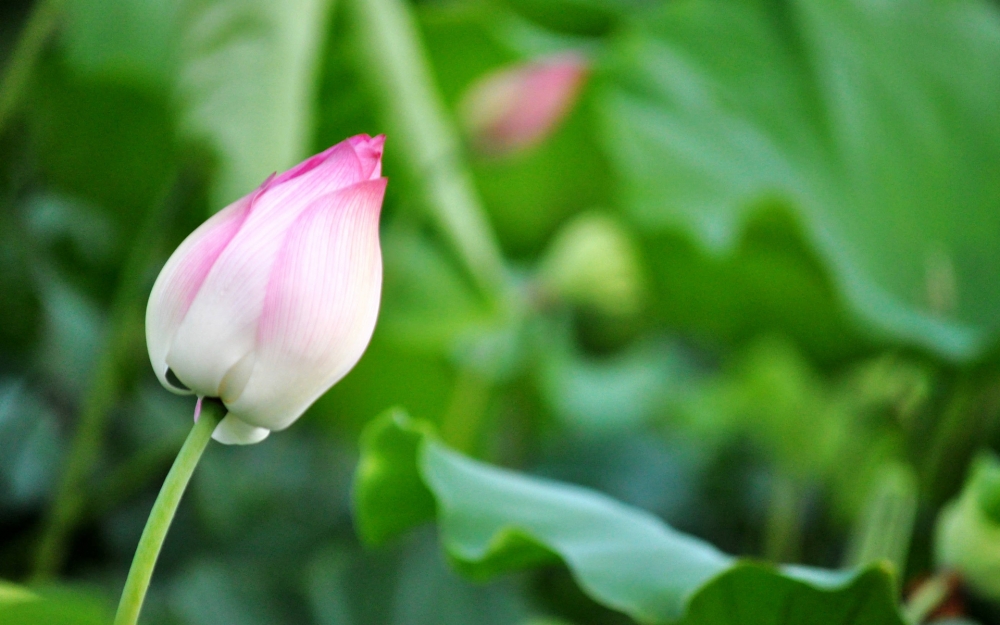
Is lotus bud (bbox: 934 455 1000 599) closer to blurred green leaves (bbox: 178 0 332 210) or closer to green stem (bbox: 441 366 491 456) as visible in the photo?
blurred green leaves (bbox: 178 0 332 210)

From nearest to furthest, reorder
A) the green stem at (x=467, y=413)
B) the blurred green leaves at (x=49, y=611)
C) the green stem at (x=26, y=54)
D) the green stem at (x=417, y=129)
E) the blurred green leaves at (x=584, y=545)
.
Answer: the blurred green leaves at (x=49, y=611) → the blurred green leaves at (x=584, y=545) → the green stem at (x=26, y=54) → the green stem at (x=417, y=129) → the green stem at (x=467, y=413)

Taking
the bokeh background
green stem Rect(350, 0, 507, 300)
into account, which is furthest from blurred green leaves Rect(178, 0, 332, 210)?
green stem Rect(350, 0, 507, 300)

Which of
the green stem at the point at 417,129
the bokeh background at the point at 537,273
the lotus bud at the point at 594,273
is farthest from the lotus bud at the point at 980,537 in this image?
the lotus bud at the point at 594,273

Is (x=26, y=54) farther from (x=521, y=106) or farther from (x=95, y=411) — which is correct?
(x=521, y=106)

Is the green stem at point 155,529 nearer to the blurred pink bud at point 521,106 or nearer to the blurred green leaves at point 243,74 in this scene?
the blurred green leaves at point 243,74

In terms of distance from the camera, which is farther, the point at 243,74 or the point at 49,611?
the point at 243,74

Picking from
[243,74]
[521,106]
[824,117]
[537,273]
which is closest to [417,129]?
[521,106]
